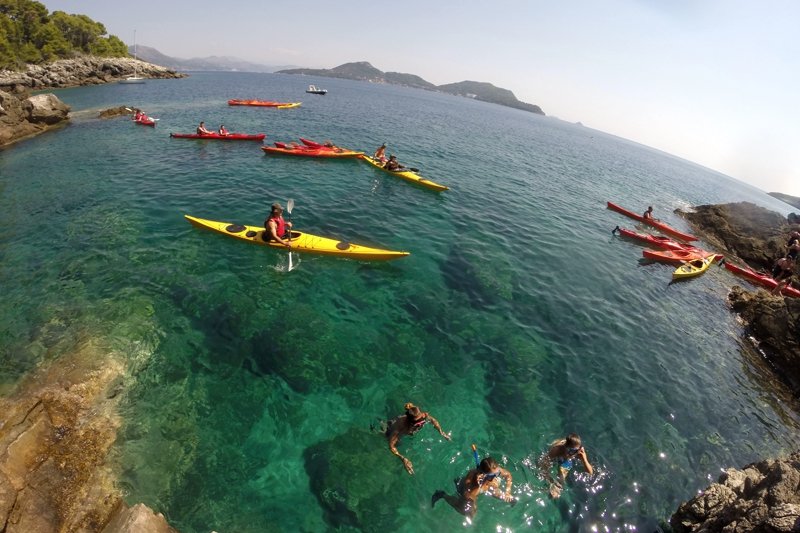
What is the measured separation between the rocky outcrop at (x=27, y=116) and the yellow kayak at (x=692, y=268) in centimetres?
5325

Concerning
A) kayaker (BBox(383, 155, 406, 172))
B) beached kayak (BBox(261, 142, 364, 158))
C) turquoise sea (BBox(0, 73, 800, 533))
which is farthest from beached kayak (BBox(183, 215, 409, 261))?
beached kayak (BBox(261, 142, 364, 158))

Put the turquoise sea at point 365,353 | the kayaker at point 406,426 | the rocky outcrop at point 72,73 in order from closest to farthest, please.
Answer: the turquoise sea at point 365,353, the kayaker at point 406,426, the rocky outcrop at point 72,73

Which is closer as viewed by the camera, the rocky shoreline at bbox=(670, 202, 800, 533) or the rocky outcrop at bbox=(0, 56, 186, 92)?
the rocky shoreline at bbox=(670, 202, 800, 533)

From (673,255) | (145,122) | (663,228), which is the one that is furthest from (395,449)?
(145,122)

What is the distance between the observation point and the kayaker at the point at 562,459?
30.3 ft

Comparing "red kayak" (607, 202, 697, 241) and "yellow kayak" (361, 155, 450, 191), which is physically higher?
"yellow kayak" (361, 155, 450, 191)

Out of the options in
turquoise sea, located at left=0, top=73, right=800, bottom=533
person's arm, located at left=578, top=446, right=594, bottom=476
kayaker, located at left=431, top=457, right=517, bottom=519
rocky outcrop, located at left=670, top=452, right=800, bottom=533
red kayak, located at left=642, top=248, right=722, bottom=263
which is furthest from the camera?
red kayak, located at left=642, top=248, right=722, bottom=263

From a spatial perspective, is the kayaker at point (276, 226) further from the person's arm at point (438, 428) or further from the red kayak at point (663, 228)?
the red kayak at point (663, 228)

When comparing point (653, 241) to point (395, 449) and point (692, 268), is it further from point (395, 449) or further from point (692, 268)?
point (395, 449)

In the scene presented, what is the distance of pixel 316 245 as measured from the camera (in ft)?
56.4

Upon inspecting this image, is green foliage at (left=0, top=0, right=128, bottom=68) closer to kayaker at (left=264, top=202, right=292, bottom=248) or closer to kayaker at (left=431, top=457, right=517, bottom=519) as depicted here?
kayaker at (left=264, top=202, right=292, bottom=248)

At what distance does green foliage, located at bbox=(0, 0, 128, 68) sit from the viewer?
65.2m

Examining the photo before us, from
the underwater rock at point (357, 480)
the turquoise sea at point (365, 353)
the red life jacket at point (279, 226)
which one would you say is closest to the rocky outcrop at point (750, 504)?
the turquoise sea at point (365, 353)

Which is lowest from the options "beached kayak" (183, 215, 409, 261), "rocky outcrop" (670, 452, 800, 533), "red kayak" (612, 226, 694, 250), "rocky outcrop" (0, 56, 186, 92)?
"rocky outcrop" (670, 452, 800, 533)
